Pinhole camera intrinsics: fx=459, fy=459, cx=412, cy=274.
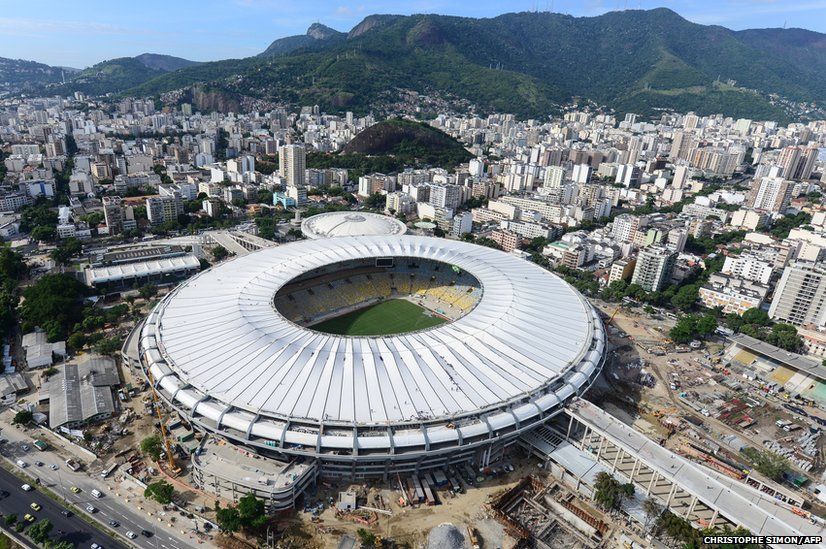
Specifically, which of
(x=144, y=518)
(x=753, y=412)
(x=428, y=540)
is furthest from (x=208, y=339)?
(x=753, y=412)

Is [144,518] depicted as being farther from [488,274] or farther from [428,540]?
[488,274]

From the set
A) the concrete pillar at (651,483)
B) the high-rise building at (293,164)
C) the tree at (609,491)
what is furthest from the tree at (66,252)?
the concrete pillar at (651,483)

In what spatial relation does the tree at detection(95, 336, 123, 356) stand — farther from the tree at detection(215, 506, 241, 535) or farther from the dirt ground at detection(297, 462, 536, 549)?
the dirt ground at detection(297, 462, 536, 549)

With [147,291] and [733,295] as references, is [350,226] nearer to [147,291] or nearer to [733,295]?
[147,291]

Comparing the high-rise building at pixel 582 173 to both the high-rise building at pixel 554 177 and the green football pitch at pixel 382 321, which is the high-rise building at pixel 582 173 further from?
the green football pitch at pixel 382 321

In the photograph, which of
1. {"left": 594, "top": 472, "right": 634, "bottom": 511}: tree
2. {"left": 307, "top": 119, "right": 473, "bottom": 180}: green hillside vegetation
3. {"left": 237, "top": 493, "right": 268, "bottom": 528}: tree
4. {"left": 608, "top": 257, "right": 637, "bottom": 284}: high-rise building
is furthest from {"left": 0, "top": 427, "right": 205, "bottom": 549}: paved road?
{"left": 307, "top": 119, "right": 473, "bottom": 180}: green hillside vegetation

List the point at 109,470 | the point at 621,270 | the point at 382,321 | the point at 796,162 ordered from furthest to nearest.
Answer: the point at 796,162 → the point at 621,270 → the point at 382,321 → the point at 109,470

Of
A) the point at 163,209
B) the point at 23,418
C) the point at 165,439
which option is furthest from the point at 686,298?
the point at 163,209
